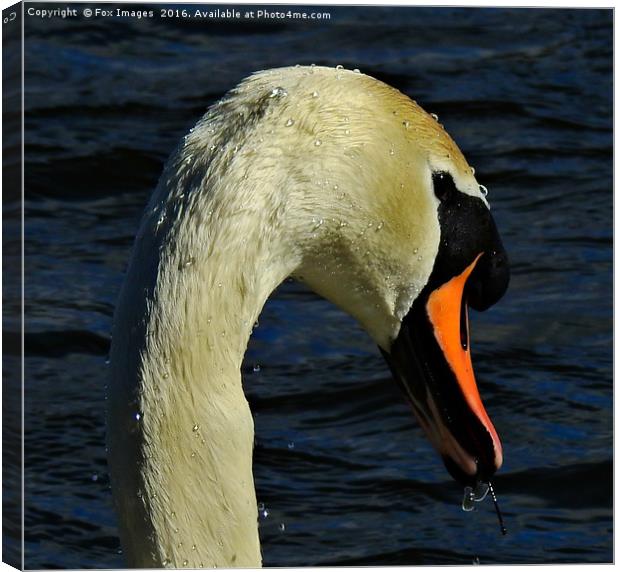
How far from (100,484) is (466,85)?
2185 mm

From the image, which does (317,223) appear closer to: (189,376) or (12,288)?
(189,376)

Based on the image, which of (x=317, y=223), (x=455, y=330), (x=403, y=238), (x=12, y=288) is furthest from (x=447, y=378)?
(x=12, y=288)

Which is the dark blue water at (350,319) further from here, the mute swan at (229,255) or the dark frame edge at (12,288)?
the mute swan at (229,255)

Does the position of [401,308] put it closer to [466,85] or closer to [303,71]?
[303,71]

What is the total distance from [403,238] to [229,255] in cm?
43

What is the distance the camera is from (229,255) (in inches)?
87.9

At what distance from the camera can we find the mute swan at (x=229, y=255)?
2.23m

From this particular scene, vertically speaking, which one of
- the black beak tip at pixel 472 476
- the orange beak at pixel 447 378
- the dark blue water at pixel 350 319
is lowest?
the dark blue water at pixel 350 319

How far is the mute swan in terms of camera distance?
2229 millimetres

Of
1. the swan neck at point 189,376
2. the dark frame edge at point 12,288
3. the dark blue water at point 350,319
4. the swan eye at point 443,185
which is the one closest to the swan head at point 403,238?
the swan eye at point 443,185

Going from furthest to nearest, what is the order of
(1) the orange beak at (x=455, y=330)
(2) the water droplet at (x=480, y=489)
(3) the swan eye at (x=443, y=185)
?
(2) the water droplet at (x=480, y=489) → (1) the orange beak at (x=455, y=330) → (3) the swan eye at (x=443, y=185)

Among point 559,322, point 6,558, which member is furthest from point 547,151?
point 6,558

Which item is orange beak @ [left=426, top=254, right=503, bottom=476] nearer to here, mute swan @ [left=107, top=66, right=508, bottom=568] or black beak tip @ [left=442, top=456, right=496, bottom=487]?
black beak tip @ [left=442, top=456, right=496, bottom=487]

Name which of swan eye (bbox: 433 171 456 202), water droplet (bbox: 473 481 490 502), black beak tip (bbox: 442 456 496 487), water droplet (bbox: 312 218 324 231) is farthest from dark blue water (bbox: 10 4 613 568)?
water droplet (bbox: 312 218 324 231)
